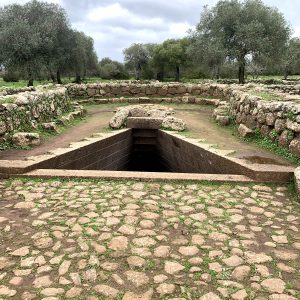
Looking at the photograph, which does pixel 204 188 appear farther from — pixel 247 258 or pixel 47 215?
pixel 47 215

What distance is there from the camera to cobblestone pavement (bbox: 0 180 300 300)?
2803 millimetres

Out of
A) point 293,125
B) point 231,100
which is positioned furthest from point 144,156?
point 293,125

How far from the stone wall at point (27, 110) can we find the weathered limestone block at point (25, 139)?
25 cm

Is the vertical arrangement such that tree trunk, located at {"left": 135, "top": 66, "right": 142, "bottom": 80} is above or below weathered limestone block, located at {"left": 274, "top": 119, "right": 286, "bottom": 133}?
above

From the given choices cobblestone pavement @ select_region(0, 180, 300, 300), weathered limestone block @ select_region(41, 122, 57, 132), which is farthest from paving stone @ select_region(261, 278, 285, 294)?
weathered limestone block @ select_region(41, 122, 57, 132)

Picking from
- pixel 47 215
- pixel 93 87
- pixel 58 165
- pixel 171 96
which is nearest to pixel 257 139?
pixel 58 165

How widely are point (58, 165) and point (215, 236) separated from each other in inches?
150

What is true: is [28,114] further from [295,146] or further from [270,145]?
[295,146]

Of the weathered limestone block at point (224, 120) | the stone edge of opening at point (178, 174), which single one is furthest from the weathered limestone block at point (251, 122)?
the stone edge of opening at point (178, 174)

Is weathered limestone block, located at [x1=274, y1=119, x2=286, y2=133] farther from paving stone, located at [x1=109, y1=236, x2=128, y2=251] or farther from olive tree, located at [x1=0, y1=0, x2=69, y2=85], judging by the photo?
olive tree, located at [x1=0, y1=0, x2=69, y2=85]

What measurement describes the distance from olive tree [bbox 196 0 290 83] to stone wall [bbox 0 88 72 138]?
17238mm

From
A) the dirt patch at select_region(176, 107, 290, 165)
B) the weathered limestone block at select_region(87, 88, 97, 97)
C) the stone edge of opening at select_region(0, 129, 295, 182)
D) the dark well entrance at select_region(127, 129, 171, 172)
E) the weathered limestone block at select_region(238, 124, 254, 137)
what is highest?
the weathered limestone block at select_region(87, 88, 97, 97)

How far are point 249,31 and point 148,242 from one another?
22819 millimetres

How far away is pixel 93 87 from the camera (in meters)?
16.0
